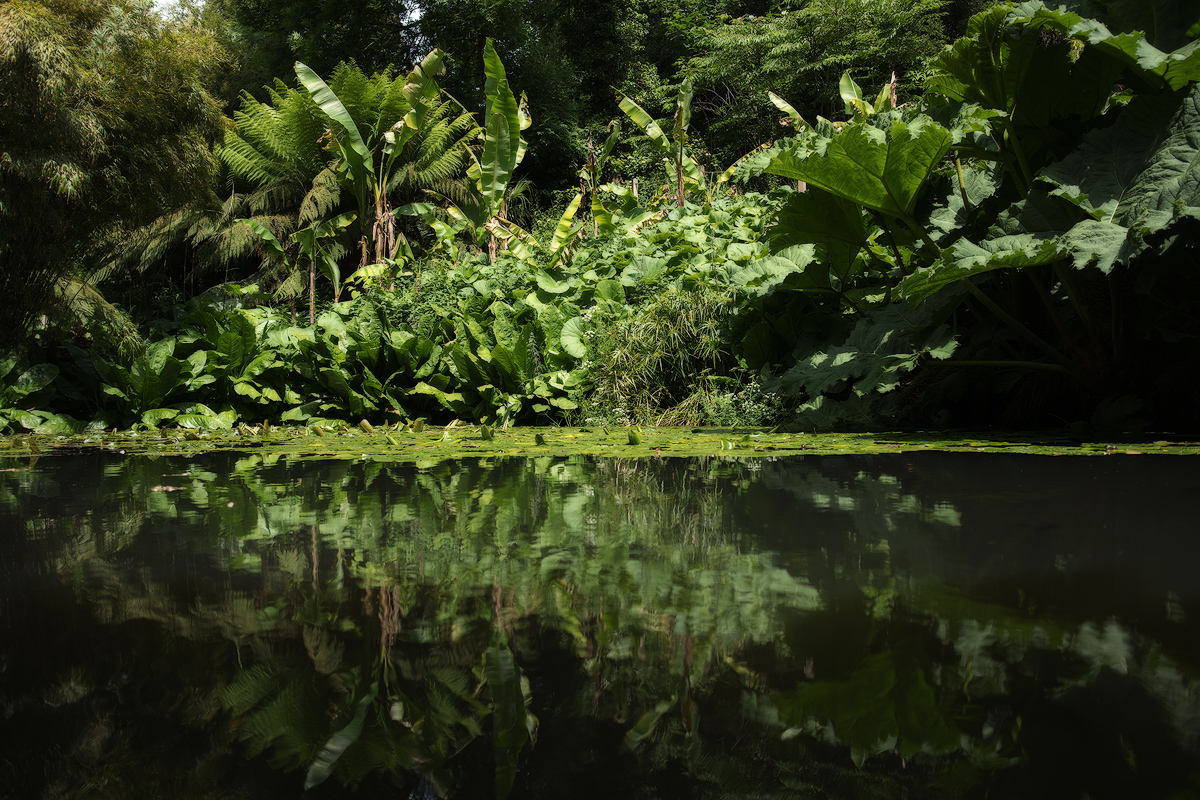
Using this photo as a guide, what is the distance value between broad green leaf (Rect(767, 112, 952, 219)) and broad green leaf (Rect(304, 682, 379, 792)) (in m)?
2.76

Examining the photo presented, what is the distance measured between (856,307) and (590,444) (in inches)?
60.9

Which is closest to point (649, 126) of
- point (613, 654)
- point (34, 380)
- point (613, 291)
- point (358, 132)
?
point (358, 132)

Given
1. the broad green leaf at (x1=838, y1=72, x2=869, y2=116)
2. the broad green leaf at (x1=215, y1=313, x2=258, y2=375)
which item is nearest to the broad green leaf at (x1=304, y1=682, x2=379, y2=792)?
the broad green leaf at (x1=215, y1=313, x2=258, y2=375)

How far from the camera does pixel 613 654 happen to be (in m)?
0.75

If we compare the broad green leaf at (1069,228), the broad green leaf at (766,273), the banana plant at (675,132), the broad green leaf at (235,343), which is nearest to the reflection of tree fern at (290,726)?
the broad green leaf at (1069,228)

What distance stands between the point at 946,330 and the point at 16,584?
9.97 feet

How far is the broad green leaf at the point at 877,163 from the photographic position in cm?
285

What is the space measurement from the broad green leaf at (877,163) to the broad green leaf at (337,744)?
2758mm

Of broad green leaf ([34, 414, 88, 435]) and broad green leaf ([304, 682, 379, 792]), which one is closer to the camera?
broad green leaf ([304, 682, 379, 792])

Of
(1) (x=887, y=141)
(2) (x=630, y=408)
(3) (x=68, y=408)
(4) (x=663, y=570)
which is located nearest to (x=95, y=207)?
(3) (x=68, y=408)

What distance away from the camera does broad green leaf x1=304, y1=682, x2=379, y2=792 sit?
53 centimetres

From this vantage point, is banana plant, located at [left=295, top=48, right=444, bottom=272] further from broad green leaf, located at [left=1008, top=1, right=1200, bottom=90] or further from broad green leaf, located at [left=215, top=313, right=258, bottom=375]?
broad green leaf, located at [left=1008, top=1, right=1200, bottom=90]

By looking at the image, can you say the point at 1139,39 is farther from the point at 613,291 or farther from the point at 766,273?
the point at 613,291

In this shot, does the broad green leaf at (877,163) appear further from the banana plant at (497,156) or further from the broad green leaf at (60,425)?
the broad green leaf at (60,425)
